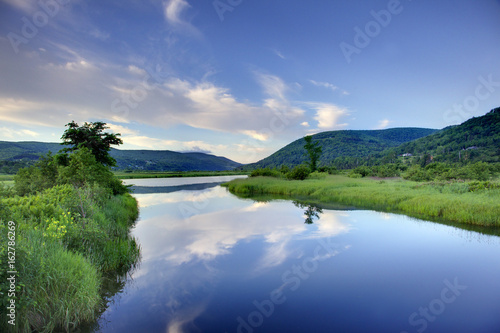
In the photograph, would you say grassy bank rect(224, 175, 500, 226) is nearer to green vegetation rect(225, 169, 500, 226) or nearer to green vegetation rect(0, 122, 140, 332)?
green vegetation rect(225, 169, 500, 226)

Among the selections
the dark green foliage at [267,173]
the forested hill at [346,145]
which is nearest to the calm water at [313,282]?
the dark green foliage at [267,173]

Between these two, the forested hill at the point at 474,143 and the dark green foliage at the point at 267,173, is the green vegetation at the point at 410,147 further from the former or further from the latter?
the dark green foliage at the point at 267,173

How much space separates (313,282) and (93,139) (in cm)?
1795

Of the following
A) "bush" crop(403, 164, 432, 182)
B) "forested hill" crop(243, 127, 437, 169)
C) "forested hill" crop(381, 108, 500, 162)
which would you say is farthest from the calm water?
"forested hill" crop(243, 127, 437, 169)

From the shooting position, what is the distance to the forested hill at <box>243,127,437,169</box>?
425ft

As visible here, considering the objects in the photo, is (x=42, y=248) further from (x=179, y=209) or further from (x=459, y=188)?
(x=459, y=188)

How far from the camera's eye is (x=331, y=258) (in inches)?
393

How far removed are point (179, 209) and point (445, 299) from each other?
20432 mm

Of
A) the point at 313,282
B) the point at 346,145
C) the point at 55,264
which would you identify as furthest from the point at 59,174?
the point at 346,145

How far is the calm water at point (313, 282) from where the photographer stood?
225 inches

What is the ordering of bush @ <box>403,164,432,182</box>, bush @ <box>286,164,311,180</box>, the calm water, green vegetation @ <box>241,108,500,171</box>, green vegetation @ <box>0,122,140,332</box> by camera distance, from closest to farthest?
green vegetation @ <box>0,122,140,332</box> < the calm water < bush @ <box>403,164,432,182</box> < bush @ <box>286,164,311,180</box> < green vegetation @ <box>241,108,500,171</box>

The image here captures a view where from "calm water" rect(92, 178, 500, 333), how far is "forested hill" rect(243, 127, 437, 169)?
97.7 meters

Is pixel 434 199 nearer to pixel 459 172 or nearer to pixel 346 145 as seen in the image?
pixel 459 172

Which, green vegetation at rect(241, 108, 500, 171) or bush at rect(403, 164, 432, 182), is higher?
green vegetation at rect(241, 108, 500, 171)
